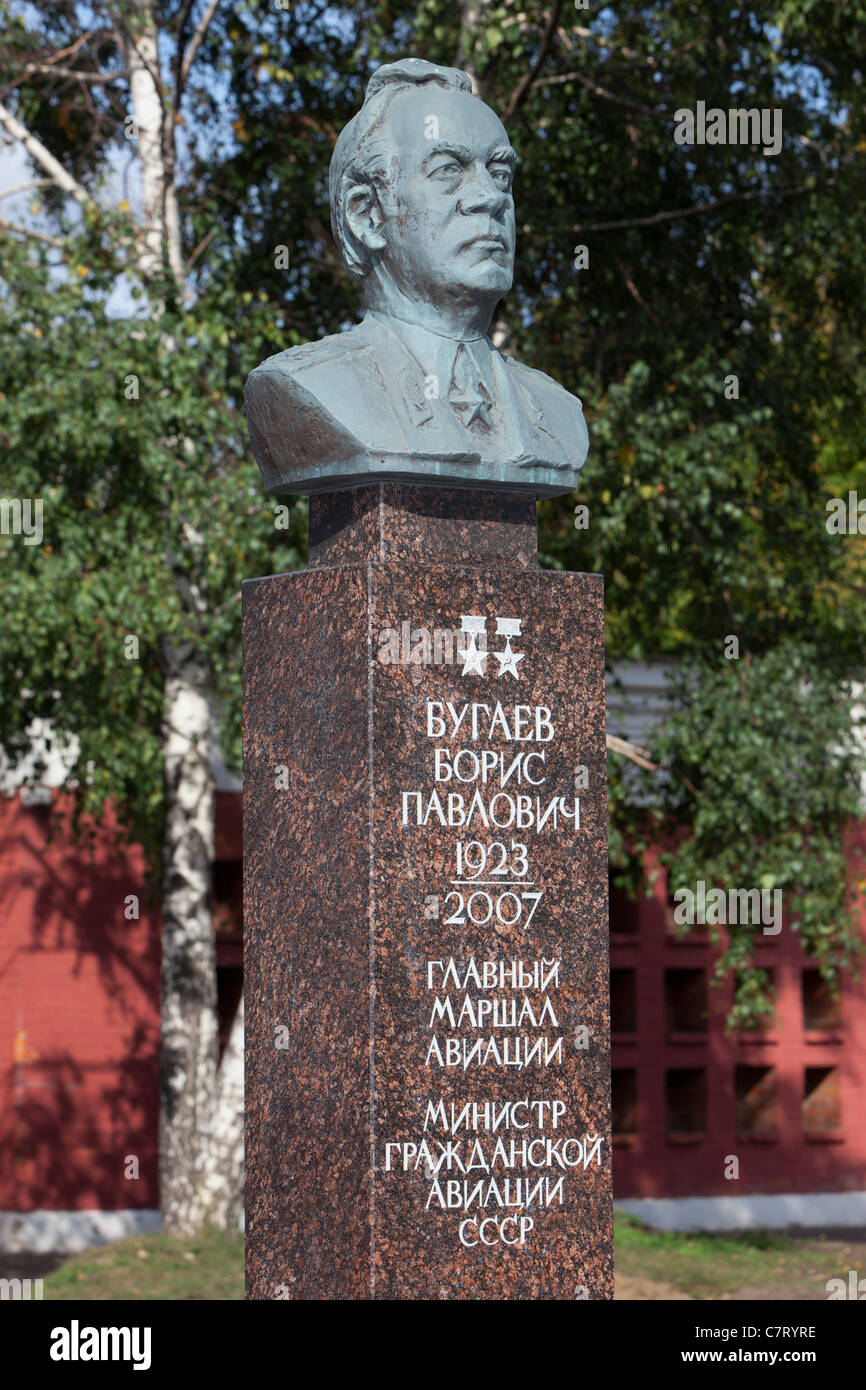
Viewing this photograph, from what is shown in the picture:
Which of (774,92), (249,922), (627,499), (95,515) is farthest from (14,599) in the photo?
(774,92)

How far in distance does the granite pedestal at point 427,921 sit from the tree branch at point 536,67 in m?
4.44

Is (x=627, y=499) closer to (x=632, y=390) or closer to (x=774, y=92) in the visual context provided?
(x=632, y=390)

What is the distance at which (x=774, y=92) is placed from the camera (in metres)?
10.2

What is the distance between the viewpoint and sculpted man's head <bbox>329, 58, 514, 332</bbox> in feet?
17.4

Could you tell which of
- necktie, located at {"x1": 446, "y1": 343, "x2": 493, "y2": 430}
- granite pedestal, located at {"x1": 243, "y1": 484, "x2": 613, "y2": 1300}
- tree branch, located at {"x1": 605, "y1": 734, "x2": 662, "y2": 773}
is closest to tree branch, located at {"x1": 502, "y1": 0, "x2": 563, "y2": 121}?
tree branch, located at {"x1": 605, "y1": 734, "x2": 662, "y2": 773}

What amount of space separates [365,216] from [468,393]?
598 millimetres

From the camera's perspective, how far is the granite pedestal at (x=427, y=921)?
4848 millimetres

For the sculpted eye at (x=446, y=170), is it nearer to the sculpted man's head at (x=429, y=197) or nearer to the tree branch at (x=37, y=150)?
the sculpted man's head at (x=429, y=197)

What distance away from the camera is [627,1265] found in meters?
9.88

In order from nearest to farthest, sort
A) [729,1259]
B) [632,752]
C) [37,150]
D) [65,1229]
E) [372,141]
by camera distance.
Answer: [372,141], [632,752], [37,150], [729,1259], [65,1229]

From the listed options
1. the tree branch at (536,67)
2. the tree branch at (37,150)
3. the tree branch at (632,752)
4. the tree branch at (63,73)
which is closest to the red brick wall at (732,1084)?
the tree branch at (632,752)

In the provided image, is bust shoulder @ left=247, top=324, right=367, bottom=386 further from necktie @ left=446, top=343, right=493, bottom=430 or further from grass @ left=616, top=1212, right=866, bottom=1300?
grass @ left=616, top=1212, right=866, bottom=1300

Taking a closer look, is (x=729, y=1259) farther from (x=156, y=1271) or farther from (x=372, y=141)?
(x=372, y=141)

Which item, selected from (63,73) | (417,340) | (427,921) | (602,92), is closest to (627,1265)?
(427,921)
